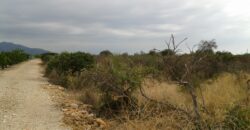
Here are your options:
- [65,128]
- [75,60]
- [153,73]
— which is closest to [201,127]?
[65,128]

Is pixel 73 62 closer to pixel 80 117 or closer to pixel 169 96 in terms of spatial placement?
pixel 169 96

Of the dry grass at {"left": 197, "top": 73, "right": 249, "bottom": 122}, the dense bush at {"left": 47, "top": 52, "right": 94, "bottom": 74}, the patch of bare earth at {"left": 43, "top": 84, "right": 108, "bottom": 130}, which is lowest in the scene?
the patch of bare earth at {"left": 43, "top": 84, "right": 108, "bottom": 130}

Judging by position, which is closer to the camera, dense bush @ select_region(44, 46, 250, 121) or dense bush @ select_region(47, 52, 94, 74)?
dense bush @ select_region(44, 46, 250, 121)

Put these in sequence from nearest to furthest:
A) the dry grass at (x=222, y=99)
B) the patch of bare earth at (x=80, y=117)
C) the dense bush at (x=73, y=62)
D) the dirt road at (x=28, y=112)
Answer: the dry grass at (x=222, y=99), the dirt road at (x=28, y=112), the patch of bare earth at (x=80, y=117), the dense bush at (x=73, y=62)

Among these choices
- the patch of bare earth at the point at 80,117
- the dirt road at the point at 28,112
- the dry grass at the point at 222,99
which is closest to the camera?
the dry grass at the point at 222,99

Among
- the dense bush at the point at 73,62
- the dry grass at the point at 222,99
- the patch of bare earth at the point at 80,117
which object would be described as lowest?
the patch of bare earth at the point at 80,117

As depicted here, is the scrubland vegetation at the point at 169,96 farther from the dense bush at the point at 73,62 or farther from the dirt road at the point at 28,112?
the dirt road at the point at 28,112

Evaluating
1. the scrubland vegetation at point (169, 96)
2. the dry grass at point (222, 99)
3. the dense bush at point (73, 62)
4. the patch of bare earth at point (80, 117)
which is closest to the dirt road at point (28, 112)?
the patch of bare earth at point (80, 117)

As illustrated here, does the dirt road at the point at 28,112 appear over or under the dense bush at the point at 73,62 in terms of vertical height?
under

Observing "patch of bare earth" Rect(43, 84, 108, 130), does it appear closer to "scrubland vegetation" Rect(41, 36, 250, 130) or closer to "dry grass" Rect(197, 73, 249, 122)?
"scrubland vegetation" Rect(41, 36, 250, 130)

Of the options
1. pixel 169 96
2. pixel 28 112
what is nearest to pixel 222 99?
pixel 169 96

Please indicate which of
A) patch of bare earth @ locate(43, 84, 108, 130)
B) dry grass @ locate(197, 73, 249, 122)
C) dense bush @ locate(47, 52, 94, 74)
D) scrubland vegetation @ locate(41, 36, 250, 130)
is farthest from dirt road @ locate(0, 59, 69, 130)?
dense bush @ locate(47, 52, 94, 74)

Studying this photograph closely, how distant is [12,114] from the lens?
10750mm

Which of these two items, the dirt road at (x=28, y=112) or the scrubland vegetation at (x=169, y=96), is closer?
the scrubland vegetation at (x=169, y=96)
